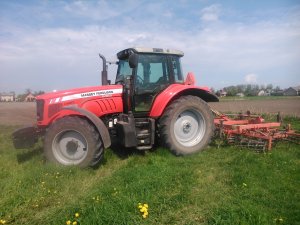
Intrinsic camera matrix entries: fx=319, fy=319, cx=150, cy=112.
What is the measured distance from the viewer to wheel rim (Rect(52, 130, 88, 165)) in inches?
255

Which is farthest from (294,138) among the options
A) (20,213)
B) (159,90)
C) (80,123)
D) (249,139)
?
(20,213)

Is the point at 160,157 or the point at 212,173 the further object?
the point at 160,157

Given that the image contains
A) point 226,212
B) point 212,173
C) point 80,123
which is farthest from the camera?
point 80,123

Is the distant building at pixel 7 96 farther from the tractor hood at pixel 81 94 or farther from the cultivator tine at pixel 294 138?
the cultivator tine at pixel 294 138

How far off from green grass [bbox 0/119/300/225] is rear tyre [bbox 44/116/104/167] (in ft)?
1.03

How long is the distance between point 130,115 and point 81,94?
1185 millimetres

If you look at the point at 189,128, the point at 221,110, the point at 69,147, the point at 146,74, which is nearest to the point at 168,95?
the point at 146,74

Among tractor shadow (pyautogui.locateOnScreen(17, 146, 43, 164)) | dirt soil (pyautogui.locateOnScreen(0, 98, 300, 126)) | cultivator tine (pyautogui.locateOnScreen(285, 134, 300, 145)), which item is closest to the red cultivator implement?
cultivator tine (pyautogui.locateOnScreen(285, 134, 300, 145))

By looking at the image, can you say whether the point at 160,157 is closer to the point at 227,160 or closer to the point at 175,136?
the point at 175,136

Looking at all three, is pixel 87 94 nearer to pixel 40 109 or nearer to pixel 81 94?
pixel 81 94

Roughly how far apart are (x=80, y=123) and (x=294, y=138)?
5.28 metres

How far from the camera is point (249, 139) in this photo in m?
7.68

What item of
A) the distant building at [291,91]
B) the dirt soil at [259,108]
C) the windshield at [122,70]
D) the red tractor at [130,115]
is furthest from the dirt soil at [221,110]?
the distant building at [291,91]

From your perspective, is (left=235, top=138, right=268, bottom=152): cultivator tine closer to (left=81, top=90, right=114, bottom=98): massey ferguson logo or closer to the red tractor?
the red tractor
